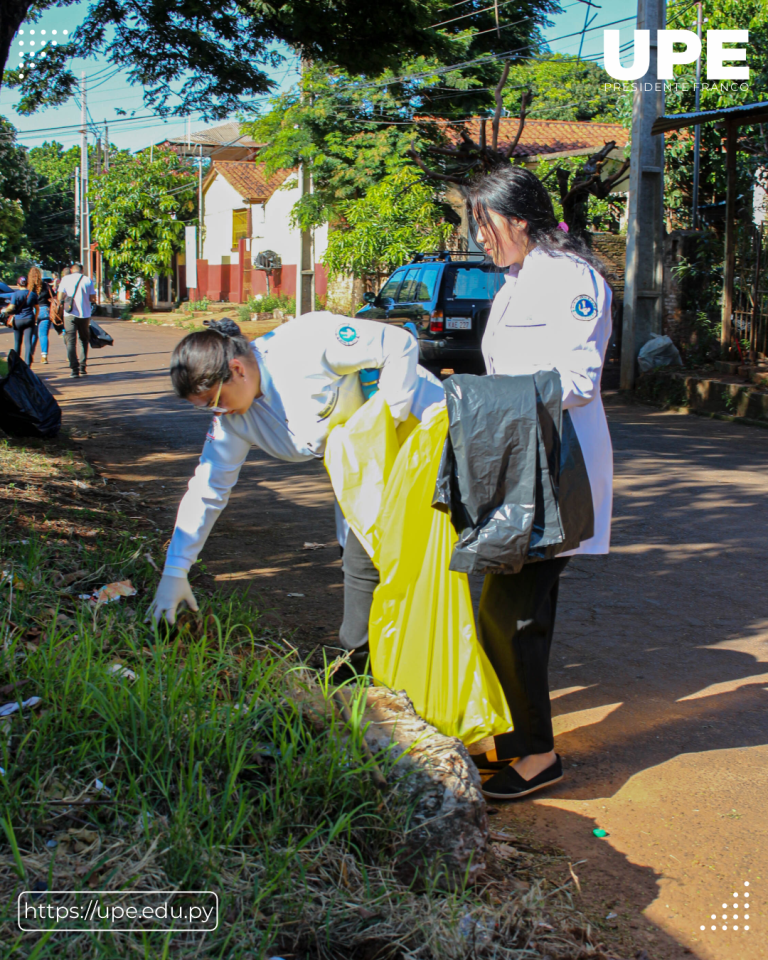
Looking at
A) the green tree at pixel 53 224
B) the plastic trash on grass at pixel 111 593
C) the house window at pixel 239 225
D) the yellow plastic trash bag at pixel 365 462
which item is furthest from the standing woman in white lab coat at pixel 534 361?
the green tree at pixel 53 224

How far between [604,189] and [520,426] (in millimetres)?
14416

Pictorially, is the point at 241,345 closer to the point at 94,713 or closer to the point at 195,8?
the point at 94,713

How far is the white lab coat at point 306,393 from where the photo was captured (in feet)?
9.96

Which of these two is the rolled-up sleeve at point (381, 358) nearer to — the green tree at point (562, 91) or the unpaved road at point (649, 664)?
the unpaved road at point (649, 664)

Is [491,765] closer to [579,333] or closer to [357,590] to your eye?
[357,590]

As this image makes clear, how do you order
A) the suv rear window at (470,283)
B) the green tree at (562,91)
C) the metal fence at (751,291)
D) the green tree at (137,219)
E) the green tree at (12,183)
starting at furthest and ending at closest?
1. the green tree at (137,219)
2. the green tree at (12,183)
3. the green tree at (562,91)
4. the suv rear window at (470,283)
5. the metal fence at (751,291)

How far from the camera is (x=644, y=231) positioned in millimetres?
13289

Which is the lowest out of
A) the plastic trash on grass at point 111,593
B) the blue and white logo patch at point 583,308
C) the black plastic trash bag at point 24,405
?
the plastic trash on grass at point 111,593

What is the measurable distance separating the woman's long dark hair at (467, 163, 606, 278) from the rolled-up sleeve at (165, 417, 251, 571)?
3.53 ft

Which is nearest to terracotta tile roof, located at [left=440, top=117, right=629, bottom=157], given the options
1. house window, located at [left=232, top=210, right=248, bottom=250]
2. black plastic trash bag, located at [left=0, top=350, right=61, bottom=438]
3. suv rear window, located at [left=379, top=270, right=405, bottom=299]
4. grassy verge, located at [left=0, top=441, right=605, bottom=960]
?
suv rear window, located at [left=379, top=270, right=405, bottom=299]

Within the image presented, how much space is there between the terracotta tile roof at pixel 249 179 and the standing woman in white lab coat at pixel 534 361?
115ft

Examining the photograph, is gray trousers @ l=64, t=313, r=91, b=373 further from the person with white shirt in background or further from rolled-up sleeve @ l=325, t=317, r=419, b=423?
rolled-up sleeve @ l=325, t=317, r=419, b=423

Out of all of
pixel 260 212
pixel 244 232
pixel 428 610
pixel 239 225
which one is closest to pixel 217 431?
pixel 428 610

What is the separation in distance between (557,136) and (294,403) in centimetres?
2868
